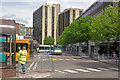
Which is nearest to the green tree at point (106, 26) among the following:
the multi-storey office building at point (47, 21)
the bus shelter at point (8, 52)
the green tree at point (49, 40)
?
the bus shelter at point (8, 52)

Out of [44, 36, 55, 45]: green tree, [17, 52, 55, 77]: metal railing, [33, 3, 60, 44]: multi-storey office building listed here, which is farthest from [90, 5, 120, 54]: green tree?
[33, 3, 60, 44]: multi-storey office building

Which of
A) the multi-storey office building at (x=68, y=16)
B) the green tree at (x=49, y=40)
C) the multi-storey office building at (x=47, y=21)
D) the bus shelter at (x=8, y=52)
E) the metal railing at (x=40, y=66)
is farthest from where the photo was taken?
the multi-storey office building at (x=47, y=21)

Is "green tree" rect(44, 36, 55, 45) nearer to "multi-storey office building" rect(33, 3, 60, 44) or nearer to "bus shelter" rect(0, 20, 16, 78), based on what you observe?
"multi-storey office building" rect(33, 3, 60, 44)

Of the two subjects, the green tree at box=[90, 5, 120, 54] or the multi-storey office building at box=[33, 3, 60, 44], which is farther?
the multi-storey office building at box=[33, 3, 60, 44]

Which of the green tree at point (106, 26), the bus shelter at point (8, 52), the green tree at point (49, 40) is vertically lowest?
the bus shelter at point (8, 52)

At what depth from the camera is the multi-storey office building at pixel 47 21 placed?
168 meters

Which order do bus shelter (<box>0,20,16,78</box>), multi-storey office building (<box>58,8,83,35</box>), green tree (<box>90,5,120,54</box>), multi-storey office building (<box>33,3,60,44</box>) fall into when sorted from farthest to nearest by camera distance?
multi-storey office building (<box>33,3,60,44</box>) < multi-storey office building (<box>58,8,83,35</box>) < green tree (<box>90,5,120,54</box>) < bus shelter (<box>0,20,16,78</box>)

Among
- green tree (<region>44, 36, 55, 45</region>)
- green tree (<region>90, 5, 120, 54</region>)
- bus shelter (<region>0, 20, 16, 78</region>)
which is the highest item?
green tree (<region>44, 36, 55, 45</region>)

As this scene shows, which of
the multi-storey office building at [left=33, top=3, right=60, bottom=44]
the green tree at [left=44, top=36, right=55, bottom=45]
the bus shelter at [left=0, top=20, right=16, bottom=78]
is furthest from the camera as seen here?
the multi-storey office building at [left=33, top=3, right=60, bottom=44]

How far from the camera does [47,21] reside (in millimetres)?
170625

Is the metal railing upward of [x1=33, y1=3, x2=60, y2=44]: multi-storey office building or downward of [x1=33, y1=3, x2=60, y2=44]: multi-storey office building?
downward

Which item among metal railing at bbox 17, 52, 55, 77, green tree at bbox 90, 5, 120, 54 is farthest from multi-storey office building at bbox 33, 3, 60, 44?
metal railing at bbox 17, 52, 55, 77

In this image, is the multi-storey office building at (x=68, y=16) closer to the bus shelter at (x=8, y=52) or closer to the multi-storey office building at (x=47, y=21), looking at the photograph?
the multi-storey office building at (x=47, y=21)

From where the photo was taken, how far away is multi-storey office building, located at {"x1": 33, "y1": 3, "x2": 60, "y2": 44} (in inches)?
6607
